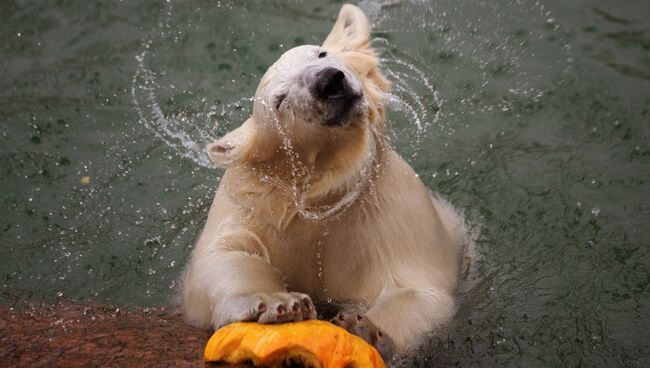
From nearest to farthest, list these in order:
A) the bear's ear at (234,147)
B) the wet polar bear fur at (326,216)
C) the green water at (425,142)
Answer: the wet polar bear fur at (326,216) < the bear's ear at (234,147) < the green water at (425,142)

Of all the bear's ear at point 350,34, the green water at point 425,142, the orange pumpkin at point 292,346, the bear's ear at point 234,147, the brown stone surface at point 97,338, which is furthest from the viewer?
the green water at point 425,142

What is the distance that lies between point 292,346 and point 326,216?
3.65 feet

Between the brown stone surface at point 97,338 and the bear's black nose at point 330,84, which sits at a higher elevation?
the bear's black nose at point 330,84

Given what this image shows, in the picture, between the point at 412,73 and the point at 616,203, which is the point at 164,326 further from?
the point at 412,73

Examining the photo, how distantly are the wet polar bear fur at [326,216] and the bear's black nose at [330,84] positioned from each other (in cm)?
1

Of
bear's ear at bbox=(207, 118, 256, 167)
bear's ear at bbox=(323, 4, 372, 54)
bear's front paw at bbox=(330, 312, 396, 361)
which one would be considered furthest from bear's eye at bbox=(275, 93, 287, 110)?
bear's front paw at bbox=(330, 312, 396, 361)

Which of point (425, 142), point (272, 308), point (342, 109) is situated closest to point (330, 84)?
point (342, 109)

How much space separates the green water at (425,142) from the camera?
4.89 meters

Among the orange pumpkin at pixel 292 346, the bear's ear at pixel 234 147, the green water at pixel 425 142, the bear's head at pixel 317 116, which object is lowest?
the green water at pixel 425 142

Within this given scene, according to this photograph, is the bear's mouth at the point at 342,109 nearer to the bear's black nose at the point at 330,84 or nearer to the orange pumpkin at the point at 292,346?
the bear's black nose at the point at 330,84

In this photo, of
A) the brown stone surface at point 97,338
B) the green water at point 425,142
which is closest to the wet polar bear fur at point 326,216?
the brown stone surface at point 97,338

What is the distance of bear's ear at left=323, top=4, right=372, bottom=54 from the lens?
188 inches

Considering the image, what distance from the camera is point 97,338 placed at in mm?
4078

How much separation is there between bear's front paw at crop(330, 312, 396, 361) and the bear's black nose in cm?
107
